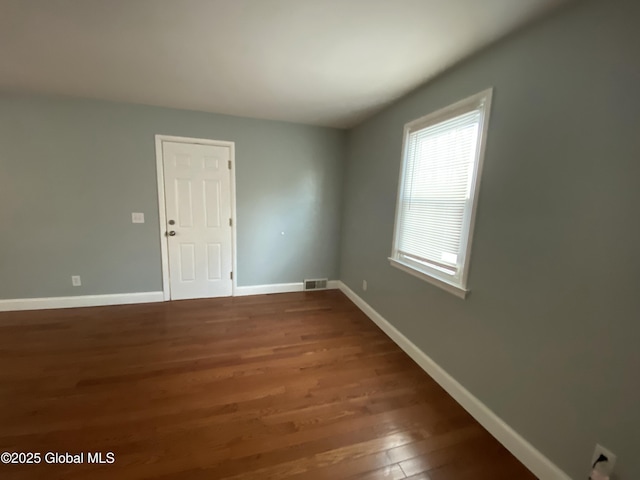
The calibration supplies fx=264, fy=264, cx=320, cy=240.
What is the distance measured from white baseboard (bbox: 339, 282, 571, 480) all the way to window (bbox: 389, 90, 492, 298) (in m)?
0.68

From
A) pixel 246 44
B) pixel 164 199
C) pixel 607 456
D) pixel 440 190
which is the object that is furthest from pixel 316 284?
pixel 607 456

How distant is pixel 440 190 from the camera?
6.97 feet

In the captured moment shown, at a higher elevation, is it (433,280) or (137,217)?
(137,217)

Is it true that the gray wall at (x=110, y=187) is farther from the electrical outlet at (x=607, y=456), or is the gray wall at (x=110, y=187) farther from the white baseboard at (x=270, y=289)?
the electrical outlet at (x=607, y=456)

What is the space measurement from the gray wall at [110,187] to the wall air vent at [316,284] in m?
0.65

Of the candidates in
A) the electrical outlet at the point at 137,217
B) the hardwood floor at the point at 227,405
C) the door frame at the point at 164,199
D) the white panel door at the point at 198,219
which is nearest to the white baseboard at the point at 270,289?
the white panel door at the point at 198,219

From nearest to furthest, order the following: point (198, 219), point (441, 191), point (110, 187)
→ point (441, 191), point (110, 187), point (198, 219)

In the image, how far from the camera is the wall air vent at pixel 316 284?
4066 mm

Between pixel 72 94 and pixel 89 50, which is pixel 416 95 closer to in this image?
pixel 89 50

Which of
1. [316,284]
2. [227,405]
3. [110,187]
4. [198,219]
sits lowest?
[227,405]

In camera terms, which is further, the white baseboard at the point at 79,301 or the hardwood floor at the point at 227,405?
the white baseboard at the point at 79,301

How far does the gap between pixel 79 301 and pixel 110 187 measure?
1437 mm

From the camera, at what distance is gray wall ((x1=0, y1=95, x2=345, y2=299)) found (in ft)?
9.43

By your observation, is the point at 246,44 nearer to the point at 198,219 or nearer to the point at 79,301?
the point at 198,219
